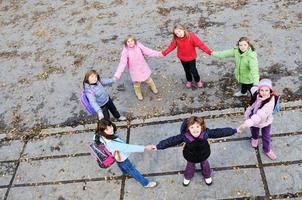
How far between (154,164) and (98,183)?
0.97m

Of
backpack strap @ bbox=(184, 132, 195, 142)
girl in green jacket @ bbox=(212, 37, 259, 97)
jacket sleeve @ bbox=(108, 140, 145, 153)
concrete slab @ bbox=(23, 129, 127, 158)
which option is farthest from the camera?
concrete slab @ bbox=(23, 129, 127, 158)

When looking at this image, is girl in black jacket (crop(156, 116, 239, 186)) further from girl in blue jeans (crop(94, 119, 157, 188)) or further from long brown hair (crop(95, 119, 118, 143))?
long brown hair (crop(95, 119, 118, 143))

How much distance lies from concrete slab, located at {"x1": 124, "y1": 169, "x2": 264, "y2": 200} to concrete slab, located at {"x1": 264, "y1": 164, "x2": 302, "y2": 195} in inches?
6.3

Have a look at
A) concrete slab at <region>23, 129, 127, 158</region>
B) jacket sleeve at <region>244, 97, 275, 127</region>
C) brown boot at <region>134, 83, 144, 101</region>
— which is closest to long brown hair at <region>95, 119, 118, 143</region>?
concrete slab at <region>23, 129, 127, 158</region>

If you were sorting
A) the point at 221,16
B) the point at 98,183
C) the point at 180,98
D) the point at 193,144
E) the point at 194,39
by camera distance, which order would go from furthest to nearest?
1. the point at 221,16
2. the point at 180,98
3. the point at 194,39
4. the point at 98,183
5. the point at 193,144

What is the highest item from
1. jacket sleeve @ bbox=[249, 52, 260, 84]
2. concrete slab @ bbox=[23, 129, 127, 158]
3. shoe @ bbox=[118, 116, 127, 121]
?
jacket sleeve @ bbox=[249, 52, 260, 84]

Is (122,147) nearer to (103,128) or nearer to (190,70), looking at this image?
(103,128)

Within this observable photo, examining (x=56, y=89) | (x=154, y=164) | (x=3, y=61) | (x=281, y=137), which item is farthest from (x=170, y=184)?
(x=3, y=61)

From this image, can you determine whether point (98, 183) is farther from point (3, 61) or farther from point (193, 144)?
Answer: point (3, 61)

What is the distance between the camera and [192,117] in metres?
5.32

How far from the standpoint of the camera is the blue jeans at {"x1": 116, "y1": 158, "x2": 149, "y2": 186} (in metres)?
5.97

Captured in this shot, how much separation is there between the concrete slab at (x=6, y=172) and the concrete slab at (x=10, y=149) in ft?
0.47

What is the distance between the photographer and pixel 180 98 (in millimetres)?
7891

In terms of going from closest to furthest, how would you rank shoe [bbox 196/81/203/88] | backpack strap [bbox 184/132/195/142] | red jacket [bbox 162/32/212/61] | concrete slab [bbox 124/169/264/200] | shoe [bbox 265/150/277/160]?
backpack strap [bbox 184/132/195/142] → concrete slab [bbox 124/169/264/200] → shoe [bbox 265/150/277/160] → red jacket [bbox 162/32/212/61] → shoe [bbox 196/81/203/88]
